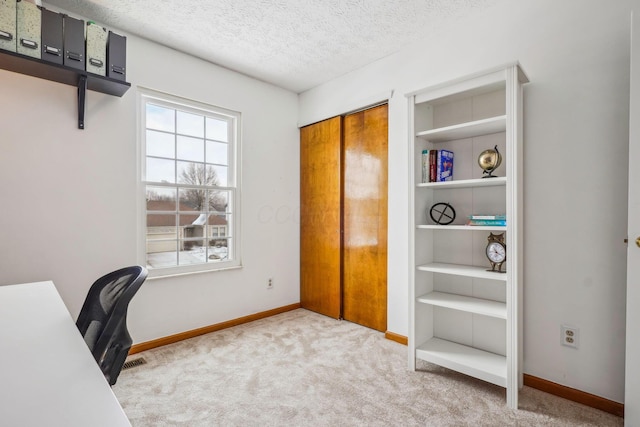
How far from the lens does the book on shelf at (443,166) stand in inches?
92.0

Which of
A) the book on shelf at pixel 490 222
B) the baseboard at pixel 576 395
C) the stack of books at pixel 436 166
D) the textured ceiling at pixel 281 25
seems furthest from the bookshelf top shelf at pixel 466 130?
the baseboard at pixel 576 395

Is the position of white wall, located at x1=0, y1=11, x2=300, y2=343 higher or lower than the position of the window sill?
higher

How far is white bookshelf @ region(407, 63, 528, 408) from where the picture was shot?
1913 millimetres

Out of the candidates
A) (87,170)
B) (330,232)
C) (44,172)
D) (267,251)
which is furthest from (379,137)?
(44,172)

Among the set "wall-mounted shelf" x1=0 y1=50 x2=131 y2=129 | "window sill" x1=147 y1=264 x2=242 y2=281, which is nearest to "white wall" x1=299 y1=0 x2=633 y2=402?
"window sill" x1=147 y1=264 x2=242 y2=281

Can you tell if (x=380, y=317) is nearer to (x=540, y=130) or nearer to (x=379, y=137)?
(x=379, y=137)

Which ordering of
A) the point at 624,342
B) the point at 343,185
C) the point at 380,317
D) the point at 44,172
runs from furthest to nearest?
the point at 343,185 < the point at 380,317 < the point at 44,172 < the point at 624,342

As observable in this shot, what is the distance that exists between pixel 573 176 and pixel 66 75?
10.8 feet

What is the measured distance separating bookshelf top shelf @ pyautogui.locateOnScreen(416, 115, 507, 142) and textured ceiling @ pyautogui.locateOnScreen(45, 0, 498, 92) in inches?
34.4

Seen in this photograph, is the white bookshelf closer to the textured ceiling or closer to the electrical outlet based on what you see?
the electrical outlet

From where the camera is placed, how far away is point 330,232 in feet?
11.5

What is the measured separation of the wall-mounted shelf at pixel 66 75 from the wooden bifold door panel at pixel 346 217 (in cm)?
192

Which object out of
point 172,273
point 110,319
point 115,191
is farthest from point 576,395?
point 115,191

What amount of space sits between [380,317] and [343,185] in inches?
53.3
